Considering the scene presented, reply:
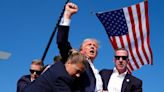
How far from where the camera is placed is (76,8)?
524 centimetres

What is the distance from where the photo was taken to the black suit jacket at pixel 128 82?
24.2 feet

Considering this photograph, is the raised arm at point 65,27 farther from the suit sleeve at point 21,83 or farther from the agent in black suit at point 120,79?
the agent in black suit at point 120,79

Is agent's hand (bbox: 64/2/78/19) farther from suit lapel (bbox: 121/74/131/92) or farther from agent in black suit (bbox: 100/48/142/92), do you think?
suit lapel (bbox: 121/74/131/92)

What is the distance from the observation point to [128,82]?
7.48 metres

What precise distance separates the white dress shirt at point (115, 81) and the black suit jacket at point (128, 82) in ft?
0.17

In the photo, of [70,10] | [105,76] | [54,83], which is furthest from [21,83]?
[70,10]

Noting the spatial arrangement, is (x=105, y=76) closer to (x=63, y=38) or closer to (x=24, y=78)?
(x=24, y=78)

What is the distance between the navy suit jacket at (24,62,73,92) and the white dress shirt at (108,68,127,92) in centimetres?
226

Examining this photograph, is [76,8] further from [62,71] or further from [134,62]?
[134,62]

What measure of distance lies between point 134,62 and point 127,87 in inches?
204

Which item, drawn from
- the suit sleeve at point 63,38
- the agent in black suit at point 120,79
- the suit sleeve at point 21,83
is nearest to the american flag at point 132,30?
the agent in black suit at point 120,79

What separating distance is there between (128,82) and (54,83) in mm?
2673

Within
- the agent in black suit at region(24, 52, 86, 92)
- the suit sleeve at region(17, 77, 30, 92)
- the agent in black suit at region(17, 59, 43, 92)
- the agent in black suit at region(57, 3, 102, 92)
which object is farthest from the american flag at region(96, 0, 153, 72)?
the agent in black suit at region(24, 52, 86, 92)

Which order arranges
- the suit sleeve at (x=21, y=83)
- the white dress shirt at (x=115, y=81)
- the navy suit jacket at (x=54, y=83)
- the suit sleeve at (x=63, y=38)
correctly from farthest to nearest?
the white dress shirt at (x=115, y=81) → the suit sleeve at (x=21, y=83) → the suit sleeve at (x=63, y=38) → the navy suit jacket at (x=54, y=83)
